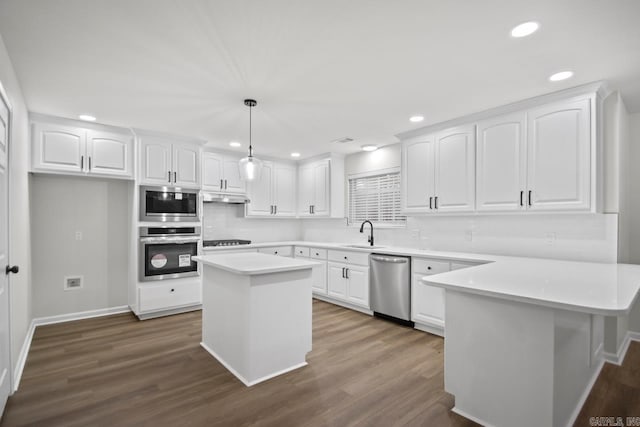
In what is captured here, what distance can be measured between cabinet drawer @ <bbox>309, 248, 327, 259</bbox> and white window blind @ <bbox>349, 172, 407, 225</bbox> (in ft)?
2.72

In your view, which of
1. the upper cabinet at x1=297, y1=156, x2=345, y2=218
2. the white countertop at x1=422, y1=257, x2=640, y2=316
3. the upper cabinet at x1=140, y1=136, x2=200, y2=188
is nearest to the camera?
the white countertop at x1=422, y1=257, x2=640, y2=316

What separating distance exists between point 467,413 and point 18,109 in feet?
13.6

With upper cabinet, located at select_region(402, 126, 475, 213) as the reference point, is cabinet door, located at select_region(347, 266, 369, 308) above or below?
below

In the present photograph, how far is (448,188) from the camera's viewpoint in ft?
11.9

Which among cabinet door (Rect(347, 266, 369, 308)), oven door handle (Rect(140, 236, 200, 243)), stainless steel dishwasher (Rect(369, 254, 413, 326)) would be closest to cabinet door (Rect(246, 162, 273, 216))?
oven door handle (Rect(140, 236, 200, 243))

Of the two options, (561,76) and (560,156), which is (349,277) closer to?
(560,156)

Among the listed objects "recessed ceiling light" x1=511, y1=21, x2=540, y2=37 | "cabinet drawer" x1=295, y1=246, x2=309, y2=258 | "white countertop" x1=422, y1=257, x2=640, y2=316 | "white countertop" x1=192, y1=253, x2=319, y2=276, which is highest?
"recessed ceiling light" x1=511, y1=21, x2=540, y2=37

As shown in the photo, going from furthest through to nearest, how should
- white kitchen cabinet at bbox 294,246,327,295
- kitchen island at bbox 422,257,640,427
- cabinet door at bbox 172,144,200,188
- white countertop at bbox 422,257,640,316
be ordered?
1. white kitchen cabinet at bbox 294,246,327,295
2. cabinet door at bbox 172,144,200,188
3. kitchen island at bbox 422,257,640,427
4. white countertop at bbox 422,257,640,316

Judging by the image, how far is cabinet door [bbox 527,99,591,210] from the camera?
2.66m

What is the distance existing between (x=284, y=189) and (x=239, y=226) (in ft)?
3.43

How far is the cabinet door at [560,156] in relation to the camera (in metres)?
2.66

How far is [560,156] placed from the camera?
279cm

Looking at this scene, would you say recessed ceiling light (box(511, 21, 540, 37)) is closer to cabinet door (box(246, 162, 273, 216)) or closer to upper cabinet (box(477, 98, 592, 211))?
upper cabinet (box(477, 98, 592, 211))

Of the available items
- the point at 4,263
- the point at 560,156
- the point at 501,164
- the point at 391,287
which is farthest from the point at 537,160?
the point at 4,263
